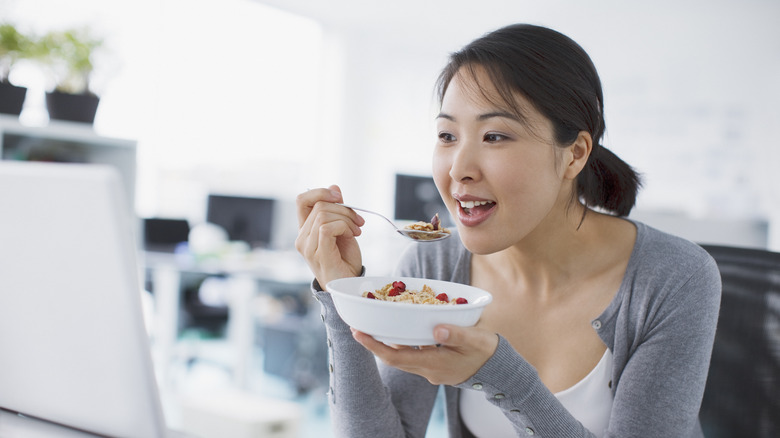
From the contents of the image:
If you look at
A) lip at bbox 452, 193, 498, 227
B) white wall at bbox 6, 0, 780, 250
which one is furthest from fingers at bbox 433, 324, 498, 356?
white wall at bbox 6, 0, 780, 250

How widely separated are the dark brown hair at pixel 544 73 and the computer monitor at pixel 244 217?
3.49m

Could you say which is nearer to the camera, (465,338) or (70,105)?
(465,338)

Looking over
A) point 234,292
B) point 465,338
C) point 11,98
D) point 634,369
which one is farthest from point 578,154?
point 234,292

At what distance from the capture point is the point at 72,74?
2268 millimetres

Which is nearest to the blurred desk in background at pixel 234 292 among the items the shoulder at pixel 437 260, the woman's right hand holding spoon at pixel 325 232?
the shoulder at pixel 437 260

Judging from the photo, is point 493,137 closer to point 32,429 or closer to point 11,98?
point 32,429

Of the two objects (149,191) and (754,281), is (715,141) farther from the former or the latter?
(149,191)

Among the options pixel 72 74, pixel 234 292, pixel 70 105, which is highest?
pixel 72 74

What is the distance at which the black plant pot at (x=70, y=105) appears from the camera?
2225 millimetres

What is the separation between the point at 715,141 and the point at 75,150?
14.6 ft

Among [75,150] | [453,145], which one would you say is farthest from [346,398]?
[75,150]

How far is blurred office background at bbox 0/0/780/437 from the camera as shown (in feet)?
13.7

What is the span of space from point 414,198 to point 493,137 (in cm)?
315

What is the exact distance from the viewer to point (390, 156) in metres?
7.17
